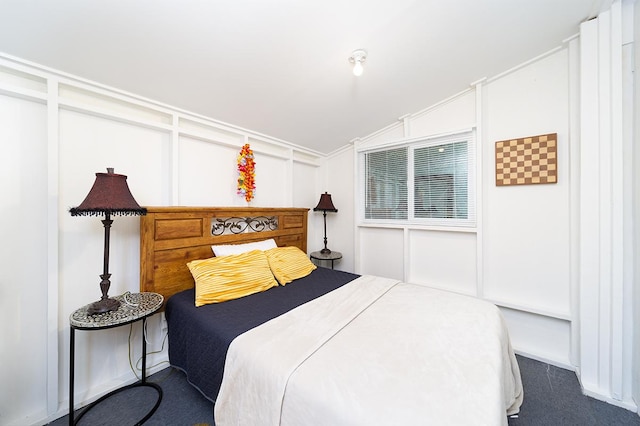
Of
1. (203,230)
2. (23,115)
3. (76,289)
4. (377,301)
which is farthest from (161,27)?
(377,301)

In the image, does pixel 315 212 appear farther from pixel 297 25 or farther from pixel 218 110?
pixel 297 25

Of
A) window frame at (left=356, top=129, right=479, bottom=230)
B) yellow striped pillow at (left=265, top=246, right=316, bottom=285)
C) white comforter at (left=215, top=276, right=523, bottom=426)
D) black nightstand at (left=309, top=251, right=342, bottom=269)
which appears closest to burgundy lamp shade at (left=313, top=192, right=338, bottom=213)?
window frame at (left=356, top=129, right=479, bottom=230)

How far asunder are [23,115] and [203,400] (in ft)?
7.08

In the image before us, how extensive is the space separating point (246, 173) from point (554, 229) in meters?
2.97

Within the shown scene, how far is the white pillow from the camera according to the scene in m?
2.19

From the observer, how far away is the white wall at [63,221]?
1.46 meters

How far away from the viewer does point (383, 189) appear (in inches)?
128

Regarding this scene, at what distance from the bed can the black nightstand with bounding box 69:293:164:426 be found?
0.17 m

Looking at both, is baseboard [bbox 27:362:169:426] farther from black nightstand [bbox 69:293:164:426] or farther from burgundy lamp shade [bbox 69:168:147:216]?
burgundy lamp shade [bbox 69:168:147:216]

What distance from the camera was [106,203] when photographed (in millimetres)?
1403

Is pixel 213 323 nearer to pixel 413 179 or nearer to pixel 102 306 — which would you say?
pixel 102 306

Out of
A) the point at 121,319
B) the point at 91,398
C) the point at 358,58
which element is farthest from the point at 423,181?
the point at 91,398

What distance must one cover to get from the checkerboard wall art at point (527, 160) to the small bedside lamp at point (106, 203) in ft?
10.1

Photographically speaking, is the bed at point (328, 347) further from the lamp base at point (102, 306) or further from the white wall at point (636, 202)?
the white wall at point (636, 202)
